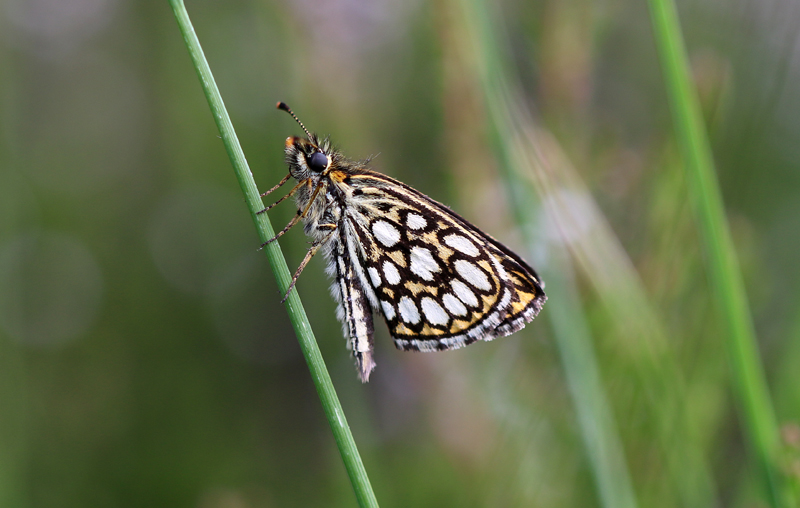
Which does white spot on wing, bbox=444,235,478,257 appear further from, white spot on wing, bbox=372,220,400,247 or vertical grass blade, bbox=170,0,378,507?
vertical grass blade, bbox=170,0,378,507

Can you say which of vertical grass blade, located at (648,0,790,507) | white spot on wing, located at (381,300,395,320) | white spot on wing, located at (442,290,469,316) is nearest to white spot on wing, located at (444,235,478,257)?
white spot on wing, located at (442,290,469,316)

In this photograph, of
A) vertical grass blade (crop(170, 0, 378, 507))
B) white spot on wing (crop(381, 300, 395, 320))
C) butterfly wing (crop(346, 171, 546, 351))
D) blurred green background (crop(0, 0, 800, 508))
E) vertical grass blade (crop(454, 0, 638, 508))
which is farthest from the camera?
blurred green background (crop(0, 0, 800, 508))

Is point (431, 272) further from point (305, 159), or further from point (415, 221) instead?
point (305, 159)

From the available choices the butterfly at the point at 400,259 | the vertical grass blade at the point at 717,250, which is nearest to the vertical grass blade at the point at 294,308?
the butterfly at the point at 400,259

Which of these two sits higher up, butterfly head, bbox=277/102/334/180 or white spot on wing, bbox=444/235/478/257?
butterfly head, bbox=277/102/334/180

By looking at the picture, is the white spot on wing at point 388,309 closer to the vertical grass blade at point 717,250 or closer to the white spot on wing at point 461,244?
the white spot on wing at point 461,244

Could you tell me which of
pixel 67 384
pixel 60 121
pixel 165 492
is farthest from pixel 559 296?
pixel 60 121

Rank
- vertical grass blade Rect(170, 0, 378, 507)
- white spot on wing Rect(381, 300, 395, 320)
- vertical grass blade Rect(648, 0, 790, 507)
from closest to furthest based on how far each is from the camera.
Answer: vertical grass blade Rect(170, 0, 378, 507) → vertical grass blade Rect(648, 0, 790, 507) → white spot on wing Rect(381, 300, 395, 320)
